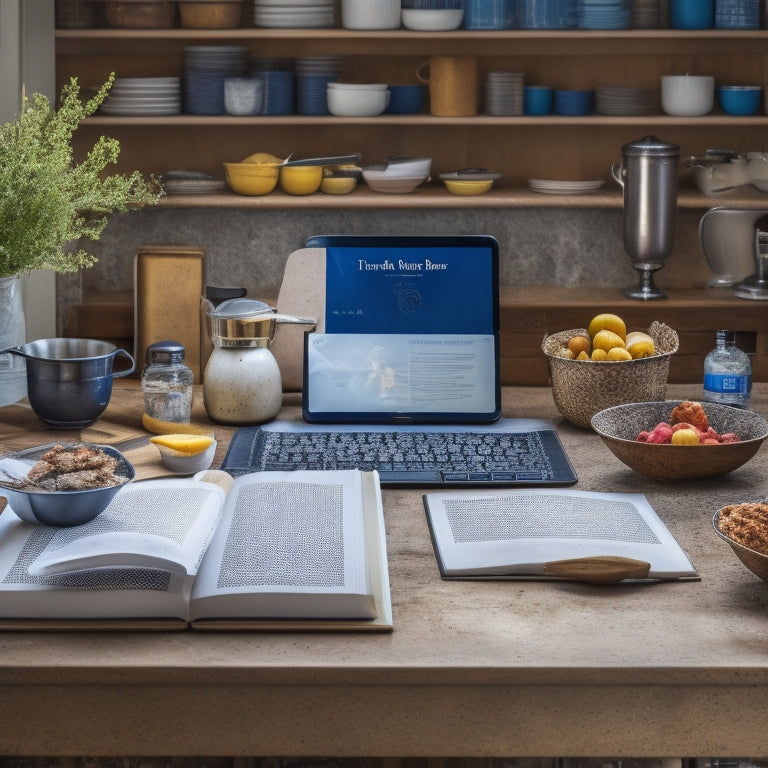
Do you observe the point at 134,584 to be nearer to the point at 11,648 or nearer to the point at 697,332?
the point at 11,648

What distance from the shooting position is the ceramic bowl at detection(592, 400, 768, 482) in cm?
157

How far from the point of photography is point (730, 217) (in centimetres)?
403

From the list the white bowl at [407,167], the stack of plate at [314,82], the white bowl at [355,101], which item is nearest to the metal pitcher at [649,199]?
the white bowl at [407,167]

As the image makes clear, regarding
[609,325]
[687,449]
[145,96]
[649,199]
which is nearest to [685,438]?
[687,449]

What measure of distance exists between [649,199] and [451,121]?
673mm

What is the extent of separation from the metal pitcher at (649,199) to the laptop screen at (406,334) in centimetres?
190

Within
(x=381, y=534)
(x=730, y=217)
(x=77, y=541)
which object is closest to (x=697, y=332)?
(x=730, y=217)

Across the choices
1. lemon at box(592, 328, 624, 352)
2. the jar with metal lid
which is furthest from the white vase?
lemon at box(592, 328, 624, 352)

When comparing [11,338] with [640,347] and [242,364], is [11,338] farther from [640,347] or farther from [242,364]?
[640,347]

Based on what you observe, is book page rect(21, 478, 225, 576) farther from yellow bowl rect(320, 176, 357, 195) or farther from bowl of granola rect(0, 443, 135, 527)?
yellow bowl rect(320, 176, 357, 195)

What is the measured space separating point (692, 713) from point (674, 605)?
0.14 metres

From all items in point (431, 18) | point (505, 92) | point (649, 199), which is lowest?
point (649, 199)

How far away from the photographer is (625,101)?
153 inches

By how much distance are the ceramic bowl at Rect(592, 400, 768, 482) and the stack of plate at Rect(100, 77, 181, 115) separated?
8.20 feet
